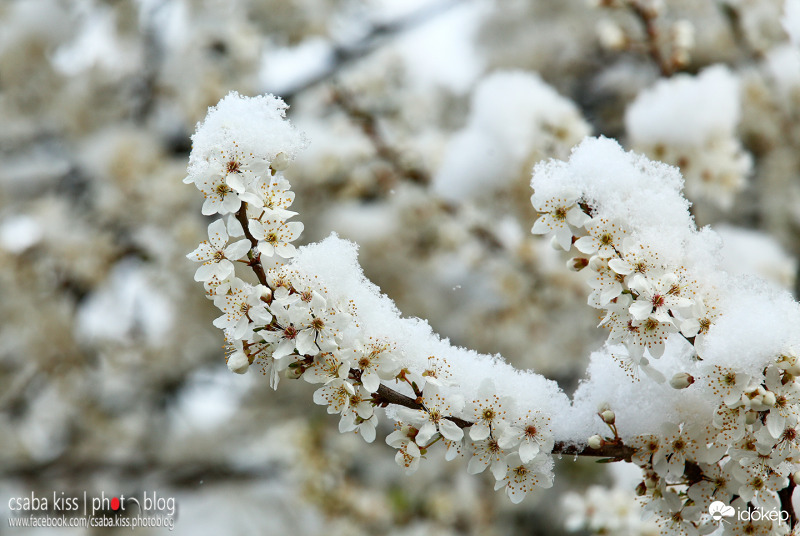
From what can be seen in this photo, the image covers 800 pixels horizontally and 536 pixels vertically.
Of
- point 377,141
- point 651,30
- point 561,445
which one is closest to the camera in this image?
point 561,445

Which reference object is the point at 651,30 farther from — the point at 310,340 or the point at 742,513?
the point at 310,340

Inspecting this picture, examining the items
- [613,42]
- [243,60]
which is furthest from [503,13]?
[613,42]

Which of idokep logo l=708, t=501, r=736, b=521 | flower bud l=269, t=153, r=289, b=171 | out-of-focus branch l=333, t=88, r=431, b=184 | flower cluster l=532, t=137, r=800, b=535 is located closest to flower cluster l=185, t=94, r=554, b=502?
flower bud l=269, t=153, r=289, b=171

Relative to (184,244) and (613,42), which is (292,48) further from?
(613,42)

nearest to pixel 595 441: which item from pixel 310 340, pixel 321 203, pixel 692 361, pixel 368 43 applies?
pixel 692 361

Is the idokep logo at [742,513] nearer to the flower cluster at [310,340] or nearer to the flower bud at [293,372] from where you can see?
the flower cluster at [310,340]

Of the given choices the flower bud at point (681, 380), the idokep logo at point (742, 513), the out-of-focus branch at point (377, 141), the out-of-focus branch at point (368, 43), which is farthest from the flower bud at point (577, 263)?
the out-of-focus branch at point (368, 43)
